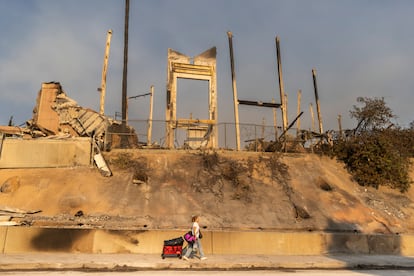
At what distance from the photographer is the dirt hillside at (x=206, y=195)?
1434 cm

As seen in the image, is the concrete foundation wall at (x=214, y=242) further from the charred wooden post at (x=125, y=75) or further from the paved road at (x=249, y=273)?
the charred wooden post at (x=125, y=75)

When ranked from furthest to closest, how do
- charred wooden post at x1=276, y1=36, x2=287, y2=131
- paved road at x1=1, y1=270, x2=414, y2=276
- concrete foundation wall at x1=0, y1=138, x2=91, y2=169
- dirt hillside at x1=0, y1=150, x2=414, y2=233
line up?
charred wooden post at x1=276, y1=36, x2=287, y2=131
concrete foundation wall at x1=0, y1=138, x2=91, y2=169
dirt hillside at x1=0, y1=150, x2=414, y2=233
paved road at x1=1, y1=270, x2=414, y2=276

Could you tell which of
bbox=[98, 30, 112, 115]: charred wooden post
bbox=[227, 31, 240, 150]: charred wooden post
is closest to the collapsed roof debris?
bbox=[98, 30, 112, 115]: charred wooden post

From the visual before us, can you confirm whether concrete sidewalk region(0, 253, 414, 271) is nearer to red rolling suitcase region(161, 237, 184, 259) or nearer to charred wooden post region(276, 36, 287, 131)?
red rolling suitcase region(161, 237, 184, 259)

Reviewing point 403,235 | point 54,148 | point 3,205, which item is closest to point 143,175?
point 54,148

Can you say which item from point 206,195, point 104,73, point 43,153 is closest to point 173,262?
point 206,195

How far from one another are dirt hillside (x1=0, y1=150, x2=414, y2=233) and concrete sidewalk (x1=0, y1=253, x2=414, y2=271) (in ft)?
7.62

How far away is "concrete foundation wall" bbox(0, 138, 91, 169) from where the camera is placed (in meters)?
17.3

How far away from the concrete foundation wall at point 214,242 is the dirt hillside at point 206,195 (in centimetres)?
109

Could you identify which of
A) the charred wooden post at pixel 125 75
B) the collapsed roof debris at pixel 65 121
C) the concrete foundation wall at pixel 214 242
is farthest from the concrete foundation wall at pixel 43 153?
the charred wooden post at pixel 125 75

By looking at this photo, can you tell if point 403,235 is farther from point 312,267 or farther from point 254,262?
point 254,262

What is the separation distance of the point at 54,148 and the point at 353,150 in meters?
17.3

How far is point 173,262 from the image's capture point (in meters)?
10.5

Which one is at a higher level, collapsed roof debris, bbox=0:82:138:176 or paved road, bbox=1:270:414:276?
collapsed roof debris, bbox=0:82:138:176
